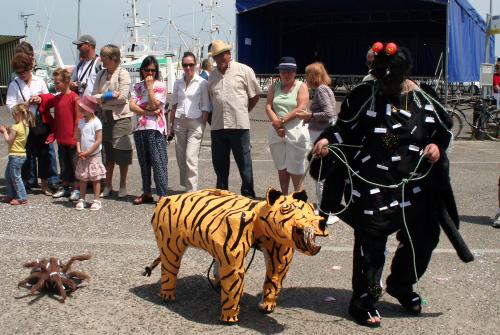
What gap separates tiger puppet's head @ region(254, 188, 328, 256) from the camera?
12.0 ft

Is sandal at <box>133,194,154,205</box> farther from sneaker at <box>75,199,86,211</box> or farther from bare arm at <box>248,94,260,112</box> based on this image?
bare arm at <box>248,94,260,112</box>

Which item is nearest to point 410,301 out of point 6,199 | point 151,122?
point 151,122

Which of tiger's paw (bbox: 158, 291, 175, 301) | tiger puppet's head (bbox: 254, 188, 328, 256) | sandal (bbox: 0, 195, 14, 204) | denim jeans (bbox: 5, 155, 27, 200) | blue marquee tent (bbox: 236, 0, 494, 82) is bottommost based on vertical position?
tiger's paw (bbox: 158, 291, 175, 301)

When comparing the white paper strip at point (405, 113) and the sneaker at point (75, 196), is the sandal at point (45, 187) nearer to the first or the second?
the sneaker at point (75, 196)

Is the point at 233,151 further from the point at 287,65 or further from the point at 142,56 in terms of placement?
the point at 142,56

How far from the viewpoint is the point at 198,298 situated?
4590mm

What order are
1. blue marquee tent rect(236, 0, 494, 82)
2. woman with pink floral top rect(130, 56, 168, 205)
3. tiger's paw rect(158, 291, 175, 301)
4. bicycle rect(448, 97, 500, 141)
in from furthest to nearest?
blue marquee tent rect(236, 0, 494, 82) → bicycle rect(448, 97, 500, 141) → woman with pink floral top rect(130, 56, 168, 205) → tiger's paw rect(158, 291, 175, 301)

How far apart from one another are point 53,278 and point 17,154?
11.5ft

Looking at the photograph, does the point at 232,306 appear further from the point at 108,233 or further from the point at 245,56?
the point at 245,56

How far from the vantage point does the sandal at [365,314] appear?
13.5 feet

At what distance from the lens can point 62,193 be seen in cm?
806

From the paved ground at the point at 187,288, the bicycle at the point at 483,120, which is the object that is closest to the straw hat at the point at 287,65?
the paved ground at the point at 187,288

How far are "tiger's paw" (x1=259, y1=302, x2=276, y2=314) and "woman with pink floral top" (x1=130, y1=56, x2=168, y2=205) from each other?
11.7ft

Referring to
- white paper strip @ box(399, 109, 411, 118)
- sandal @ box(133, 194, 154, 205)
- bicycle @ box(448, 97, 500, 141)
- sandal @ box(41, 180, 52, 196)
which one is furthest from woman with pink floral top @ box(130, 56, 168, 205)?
bicycle @ box(448, 97, 500, 141)
